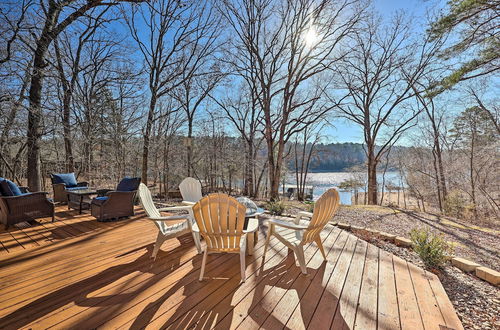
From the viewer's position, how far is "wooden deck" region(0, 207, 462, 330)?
1.68m

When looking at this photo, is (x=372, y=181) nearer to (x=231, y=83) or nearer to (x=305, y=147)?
(x=305, y=147)

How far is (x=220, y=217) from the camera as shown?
7.32 ft

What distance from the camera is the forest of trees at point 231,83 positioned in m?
5.93

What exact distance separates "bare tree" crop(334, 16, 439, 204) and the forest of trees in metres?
0.06

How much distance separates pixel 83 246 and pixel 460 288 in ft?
16.1

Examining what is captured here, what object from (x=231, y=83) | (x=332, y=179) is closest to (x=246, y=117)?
(x=231, y=83)

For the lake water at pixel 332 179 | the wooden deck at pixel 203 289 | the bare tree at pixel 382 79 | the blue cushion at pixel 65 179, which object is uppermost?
the bare tree at pixel 382 79

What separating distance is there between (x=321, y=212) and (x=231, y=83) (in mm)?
10040

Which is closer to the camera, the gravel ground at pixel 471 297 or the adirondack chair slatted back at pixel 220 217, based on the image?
the gravel ground at pixel 471 297

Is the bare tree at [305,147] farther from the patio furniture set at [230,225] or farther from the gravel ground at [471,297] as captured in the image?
the patio furniture set at [230,225]

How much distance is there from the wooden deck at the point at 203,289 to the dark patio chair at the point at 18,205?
587mm

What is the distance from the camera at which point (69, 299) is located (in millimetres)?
1902

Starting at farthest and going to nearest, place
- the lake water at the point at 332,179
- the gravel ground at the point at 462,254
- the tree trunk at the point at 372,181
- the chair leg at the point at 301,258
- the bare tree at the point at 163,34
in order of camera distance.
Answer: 1. the lake water at the point at 332,179
2. the tree trunk at the point at 372,181
3. the bare tree at the point at 163,34
4. the chair leg at the point at 301,258
5. the gravel ground at the point at 462,254

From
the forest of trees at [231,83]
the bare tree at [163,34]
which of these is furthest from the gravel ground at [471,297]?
the bare tree at [163,34]
